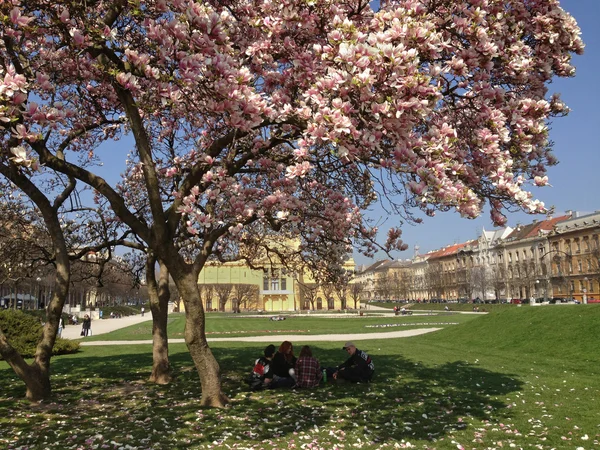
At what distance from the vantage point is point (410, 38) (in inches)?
197

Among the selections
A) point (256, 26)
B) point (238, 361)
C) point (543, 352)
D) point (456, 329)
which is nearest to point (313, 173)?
point (256, 26)

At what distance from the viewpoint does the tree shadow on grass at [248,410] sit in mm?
7102

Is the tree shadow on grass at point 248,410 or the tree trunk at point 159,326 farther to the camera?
the tree trunk at point 159,326

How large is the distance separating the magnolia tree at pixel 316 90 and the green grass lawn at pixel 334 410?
4.73 feet

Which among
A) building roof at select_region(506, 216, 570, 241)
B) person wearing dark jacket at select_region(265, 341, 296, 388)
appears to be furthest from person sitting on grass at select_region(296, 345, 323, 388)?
building roof at select_region(506, 216, 570, 241)

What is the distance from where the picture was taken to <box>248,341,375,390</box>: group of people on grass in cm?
1065

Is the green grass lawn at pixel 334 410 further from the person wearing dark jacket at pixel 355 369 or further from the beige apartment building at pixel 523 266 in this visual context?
the beige apartment building at pixel 523 266

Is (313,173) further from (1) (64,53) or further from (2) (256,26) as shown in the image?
(1) (64,53)

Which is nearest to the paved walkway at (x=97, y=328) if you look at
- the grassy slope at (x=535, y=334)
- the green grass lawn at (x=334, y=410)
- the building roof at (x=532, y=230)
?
the green grass lawn at (x=334, y=410)

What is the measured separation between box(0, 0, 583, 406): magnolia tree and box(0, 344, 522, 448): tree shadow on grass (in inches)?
44.5

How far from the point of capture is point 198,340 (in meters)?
8.80

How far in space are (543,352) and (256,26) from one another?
52.9 feet

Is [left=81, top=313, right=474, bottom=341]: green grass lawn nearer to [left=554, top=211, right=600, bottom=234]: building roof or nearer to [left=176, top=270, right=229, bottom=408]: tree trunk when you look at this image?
[left=176, top=270, right=229, bottom=408]: tree trunk

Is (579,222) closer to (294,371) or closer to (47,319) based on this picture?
(294,371)
